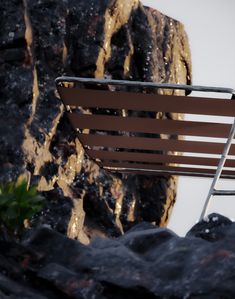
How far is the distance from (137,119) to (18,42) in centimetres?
1053

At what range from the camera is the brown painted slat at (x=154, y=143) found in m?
10.5

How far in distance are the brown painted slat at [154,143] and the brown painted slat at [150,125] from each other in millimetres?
455

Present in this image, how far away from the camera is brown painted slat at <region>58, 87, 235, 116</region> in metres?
8.91

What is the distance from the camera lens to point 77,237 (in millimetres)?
16938

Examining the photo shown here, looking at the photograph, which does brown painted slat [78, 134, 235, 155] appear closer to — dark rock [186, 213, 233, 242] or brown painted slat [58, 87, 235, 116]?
brown painted slat [58, 87, 235, 116]

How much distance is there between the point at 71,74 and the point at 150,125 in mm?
11058

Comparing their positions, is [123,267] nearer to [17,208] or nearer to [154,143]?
[17,208]

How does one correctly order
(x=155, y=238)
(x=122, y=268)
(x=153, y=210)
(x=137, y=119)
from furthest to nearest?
1. (x=153, y=210)
2. (x=137, y=119)
3. (x=155, y=238)
4. (x=122, y=268)

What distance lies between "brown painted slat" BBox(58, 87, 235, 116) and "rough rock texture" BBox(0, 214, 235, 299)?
155cm

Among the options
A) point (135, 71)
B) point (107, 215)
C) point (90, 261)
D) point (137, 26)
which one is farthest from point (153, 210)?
point (90, 261)

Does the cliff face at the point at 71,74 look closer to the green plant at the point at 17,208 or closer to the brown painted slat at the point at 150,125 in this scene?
the brown painted slat at the point at 150,125

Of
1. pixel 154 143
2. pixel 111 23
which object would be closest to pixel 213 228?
pixel 154 143

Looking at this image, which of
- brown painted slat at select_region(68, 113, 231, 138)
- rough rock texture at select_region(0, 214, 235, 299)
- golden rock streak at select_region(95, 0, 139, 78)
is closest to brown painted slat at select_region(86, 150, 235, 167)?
brown painted slat at select_region(68, 113, 231, 138)

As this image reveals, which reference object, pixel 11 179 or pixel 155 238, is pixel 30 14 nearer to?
pixel 11 179
